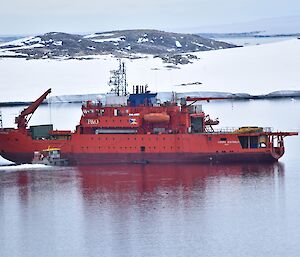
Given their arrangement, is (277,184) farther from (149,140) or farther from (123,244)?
(123,244)

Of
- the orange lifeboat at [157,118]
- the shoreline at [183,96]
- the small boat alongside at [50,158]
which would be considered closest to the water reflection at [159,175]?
the small boat alongside at [50,158]

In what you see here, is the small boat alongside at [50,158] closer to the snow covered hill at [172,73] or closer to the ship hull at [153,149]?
the ship hull at [153,149]

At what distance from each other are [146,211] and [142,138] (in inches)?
273

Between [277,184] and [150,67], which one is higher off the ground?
[150,67]

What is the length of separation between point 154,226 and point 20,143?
9.91 metres

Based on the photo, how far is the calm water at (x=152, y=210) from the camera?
61.0ft

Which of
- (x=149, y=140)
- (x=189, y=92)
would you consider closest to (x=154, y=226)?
(x=149, y=140)

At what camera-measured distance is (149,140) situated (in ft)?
92.2

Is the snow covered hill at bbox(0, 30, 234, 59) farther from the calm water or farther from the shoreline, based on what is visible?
the calm water

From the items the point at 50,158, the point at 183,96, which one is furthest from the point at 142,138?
the point at 183,96

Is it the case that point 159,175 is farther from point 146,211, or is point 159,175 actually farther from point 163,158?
point 146,211

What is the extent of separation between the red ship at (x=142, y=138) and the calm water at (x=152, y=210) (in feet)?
1.87

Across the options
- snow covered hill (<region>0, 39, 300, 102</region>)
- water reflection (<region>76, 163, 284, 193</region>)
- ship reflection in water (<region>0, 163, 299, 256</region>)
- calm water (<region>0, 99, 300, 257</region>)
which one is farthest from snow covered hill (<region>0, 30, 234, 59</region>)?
ship reflection in water (<region>0, 163, 299, 256</region>)

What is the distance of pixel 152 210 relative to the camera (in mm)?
21438
